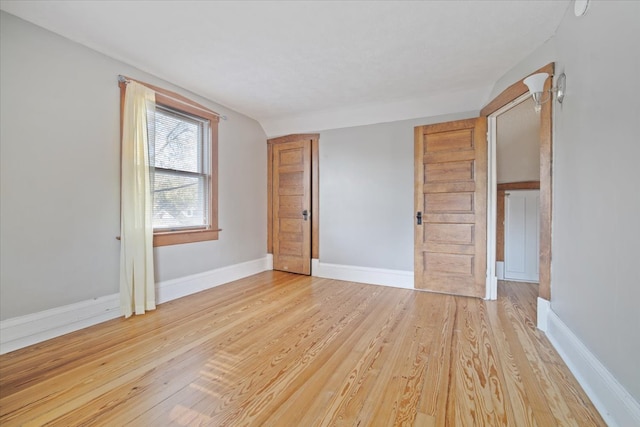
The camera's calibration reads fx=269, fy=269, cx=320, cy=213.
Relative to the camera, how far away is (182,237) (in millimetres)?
3119

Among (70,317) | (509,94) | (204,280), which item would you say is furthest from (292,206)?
(509,94)

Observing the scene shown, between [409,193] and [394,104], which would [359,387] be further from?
[394,104]

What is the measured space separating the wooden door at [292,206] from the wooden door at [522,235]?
2.93 m

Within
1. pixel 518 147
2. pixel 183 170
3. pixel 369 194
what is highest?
pixel 518 147

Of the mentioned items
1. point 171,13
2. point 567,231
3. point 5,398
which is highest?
point 171,13

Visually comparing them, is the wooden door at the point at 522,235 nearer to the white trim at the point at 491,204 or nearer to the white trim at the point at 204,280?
the white trim at the point at 491,204

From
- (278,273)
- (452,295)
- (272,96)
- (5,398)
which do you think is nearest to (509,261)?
(452,295)

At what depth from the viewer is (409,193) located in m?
3.54

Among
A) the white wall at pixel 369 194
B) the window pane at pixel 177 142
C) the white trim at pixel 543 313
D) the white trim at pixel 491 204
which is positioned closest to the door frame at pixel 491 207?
the white trim at pixel 491 204

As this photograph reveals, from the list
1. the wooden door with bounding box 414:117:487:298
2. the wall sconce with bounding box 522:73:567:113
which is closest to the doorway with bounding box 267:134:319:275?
the wooden door with bounding box 414:117:487:298

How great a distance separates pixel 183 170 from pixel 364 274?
2.70 metres

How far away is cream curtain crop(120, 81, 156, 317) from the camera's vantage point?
8.22 ft

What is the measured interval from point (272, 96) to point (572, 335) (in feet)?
11.8

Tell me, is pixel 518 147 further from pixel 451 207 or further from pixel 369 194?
pixel 369 194
